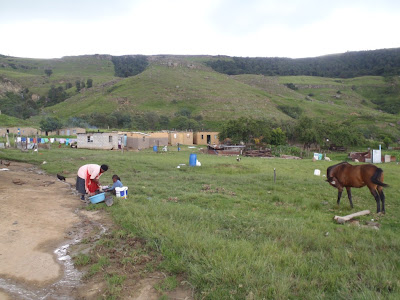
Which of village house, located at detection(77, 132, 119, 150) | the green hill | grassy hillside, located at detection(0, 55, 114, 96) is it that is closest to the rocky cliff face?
the green hill

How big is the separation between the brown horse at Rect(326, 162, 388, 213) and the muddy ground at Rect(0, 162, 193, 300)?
7.47 meters

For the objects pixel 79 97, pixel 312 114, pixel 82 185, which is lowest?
pixel 82 185

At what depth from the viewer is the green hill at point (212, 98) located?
72.8 meters

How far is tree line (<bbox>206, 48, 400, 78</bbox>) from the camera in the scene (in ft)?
490

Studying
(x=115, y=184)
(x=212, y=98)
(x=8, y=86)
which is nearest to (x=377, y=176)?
(x=115, y=184)

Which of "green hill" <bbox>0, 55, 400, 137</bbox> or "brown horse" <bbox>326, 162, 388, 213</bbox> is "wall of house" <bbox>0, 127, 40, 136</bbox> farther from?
"brown horse" <bbox>326, 162, 388, 213</bbox>

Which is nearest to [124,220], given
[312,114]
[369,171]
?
[369,171]

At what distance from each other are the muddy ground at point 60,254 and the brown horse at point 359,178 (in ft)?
24.5

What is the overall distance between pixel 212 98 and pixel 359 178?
263 feet

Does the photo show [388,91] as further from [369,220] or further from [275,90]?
[369,220]

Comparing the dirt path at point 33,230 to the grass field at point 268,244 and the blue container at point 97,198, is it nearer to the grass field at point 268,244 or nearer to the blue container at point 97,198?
the blue container at point 97,198

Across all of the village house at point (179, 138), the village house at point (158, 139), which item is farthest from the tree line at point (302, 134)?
the village house at point (179, 138)

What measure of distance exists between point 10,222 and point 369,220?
973 centimetres

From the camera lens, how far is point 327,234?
6.02 meters
